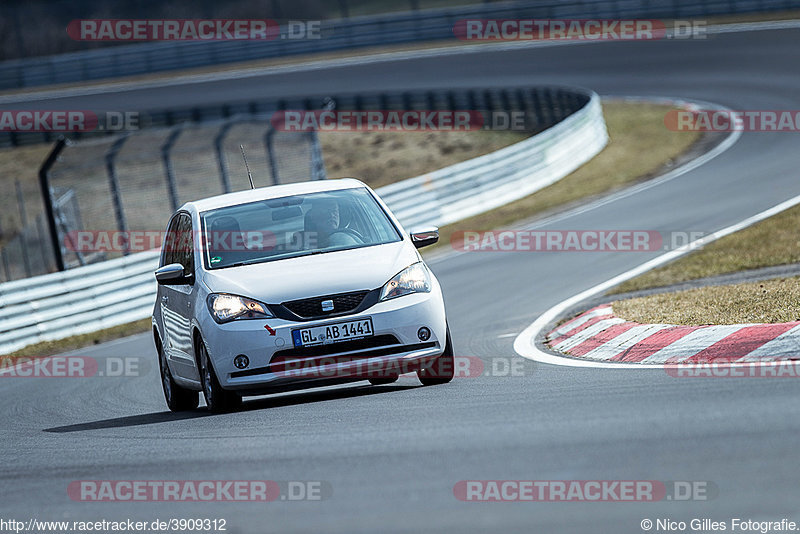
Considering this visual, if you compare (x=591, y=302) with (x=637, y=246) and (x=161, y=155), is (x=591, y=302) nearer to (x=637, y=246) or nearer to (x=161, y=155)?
(x=637, y=246)

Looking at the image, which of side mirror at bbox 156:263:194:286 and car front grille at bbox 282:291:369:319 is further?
side mirror at bbox 156:263:194:286

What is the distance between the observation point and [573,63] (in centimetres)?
4175

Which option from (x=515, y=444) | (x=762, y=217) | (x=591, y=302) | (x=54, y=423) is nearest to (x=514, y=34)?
(x=762, y=217)

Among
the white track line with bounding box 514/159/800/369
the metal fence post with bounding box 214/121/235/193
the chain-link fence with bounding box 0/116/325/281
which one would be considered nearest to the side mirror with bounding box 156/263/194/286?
the white track line with bounding box 514/159/800/369

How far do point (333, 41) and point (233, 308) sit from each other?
41.4 m

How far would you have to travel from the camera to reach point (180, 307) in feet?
30.4

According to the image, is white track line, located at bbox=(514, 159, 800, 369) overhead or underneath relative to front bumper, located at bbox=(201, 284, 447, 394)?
underneath

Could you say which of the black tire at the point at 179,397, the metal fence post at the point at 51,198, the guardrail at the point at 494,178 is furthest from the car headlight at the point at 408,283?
the guardrail at the point at 494,178

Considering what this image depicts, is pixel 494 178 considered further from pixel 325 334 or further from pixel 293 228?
pixel 325 334

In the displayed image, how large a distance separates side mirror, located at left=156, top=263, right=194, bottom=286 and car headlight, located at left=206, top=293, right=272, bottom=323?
0.60 metres

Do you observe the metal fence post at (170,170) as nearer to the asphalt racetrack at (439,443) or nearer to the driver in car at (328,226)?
the asphalt racetrack at (439,443)

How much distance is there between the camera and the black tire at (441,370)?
8.68 m

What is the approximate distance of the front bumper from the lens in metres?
8.18

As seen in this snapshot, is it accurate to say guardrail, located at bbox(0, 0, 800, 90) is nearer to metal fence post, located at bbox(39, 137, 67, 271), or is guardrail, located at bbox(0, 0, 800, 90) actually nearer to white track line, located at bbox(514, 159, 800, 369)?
metal fence post, located at bbox(39, 137, 67, 271)
